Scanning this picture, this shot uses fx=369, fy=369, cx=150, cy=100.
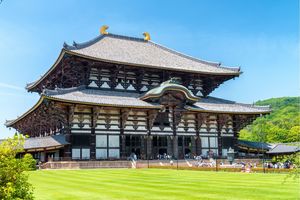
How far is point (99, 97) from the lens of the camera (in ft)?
154

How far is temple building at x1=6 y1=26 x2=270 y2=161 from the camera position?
4541cm

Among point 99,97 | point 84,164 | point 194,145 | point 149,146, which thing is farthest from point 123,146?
point 194,145

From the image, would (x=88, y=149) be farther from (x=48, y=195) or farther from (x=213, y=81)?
(x=48, y=195)

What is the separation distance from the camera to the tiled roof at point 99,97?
43.1m

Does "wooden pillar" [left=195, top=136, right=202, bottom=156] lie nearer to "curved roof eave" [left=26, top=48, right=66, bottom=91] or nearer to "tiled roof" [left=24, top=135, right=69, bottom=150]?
"tiled roof" [left=24, top=135, right=69, bottom=150]

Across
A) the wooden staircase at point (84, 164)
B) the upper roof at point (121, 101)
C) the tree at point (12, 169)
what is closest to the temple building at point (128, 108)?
the upper roof at point (121, 101)

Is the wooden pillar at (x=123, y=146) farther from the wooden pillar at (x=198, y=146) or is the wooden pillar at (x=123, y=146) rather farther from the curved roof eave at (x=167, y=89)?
the wooden pillar at (x=198, y=146)

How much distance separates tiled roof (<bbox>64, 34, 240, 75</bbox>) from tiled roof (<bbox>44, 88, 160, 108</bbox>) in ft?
14.9

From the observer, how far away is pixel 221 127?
55438 millimetres

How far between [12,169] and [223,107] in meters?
48.4

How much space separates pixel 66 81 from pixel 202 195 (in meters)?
41.9

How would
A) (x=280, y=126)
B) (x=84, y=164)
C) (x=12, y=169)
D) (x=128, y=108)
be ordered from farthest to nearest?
(x=280, y=126)
(x=128, y=108)
(x=84, y=164)
(x=12, y=169)

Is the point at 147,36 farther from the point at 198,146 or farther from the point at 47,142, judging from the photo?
the point at 47,142

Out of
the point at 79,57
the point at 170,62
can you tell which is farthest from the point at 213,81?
the point at 79,57
